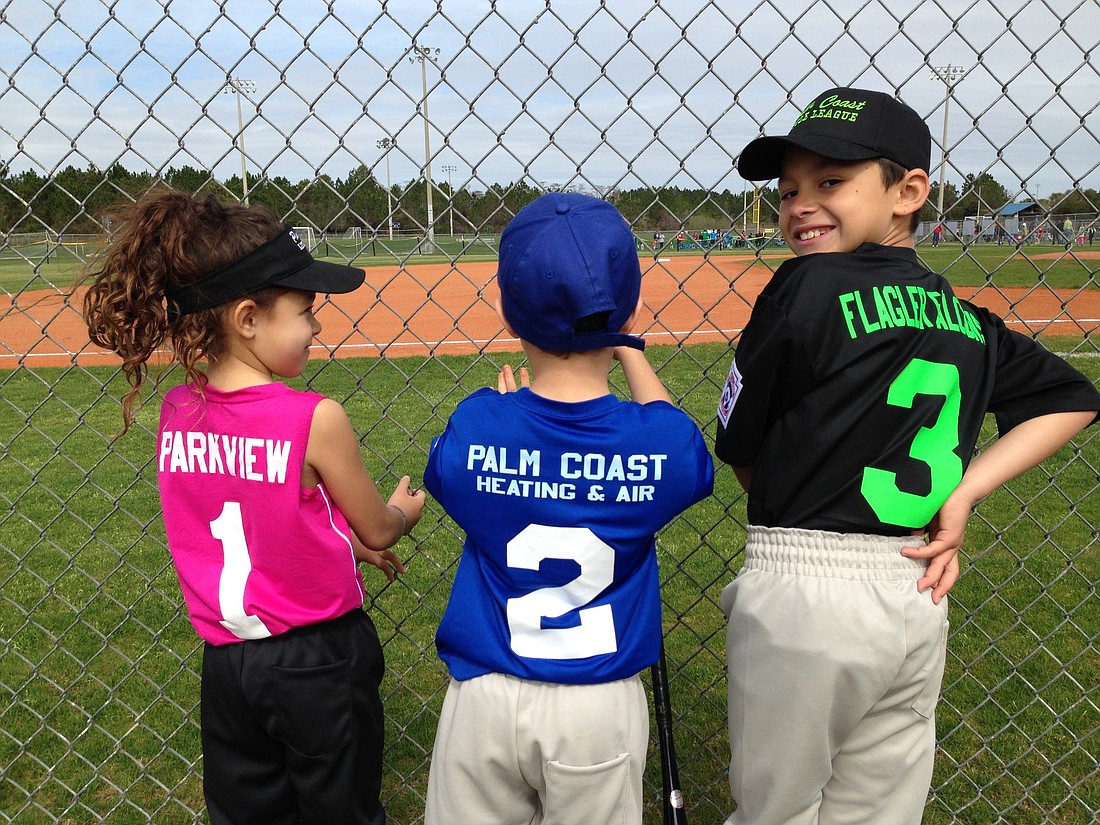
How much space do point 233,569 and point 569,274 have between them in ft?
3.08

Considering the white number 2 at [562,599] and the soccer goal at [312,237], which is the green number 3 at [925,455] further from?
the soccer goal at [312,237]

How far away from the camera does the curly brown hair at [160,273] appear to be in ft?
5.67

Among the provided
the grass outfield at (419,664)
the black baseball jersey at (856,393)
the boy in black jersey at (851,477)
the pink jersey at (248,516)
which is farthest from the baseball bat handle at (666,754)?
the pink jersey at (248,516)

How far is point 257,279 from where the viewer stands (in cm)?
177

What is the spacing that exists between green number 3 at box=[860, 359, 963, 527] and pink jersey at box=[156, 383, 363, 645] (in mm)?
1102

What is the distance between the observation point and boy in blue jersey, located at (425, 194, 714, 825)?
1.58 m

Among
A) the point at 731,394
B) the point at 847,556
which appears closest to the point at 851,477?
the point at 847,556

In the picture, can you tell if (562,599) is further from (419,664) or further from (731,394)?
(419,664)

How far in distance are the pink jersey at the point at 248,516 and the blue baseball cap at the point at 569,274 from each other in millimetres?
508

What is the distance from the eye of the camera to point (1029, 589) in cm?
419

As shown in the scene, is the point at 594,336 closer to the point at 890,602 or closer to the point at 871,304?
the point at 871,304

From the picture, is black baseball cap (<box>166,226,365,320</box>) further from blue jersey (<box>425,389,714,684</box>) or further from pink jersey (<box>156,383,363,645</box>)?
blue jersey (<box>425,389,714,684</box>)

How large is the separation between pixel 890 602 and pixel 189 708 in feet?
8.88

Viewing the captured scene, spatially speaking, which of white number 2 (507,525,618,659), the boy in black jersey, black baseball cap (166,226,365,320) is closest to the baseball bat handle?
the boy in black jersey
